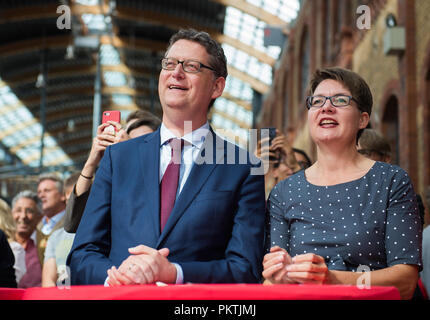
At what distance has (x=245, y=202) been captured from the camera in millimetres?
2658

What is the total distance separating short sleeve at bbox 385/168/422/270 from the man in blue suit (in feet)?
1.70

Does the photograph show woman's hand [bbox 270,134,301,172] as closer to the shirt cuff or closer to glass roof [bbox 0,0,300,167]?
the shirt cuff

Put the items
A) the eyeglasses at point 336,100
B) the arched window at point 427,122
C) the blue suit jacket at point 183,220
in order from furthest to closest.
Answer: the arched window at point 427,122 → the eyeglasses at point 336,100 → the blue suit jacket at point 183,220

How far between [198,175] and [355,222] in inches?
26.1

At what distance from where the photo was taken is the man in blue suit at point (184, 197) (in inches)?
98.8

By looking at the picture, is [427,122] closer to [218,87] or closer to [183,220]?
[218,87]

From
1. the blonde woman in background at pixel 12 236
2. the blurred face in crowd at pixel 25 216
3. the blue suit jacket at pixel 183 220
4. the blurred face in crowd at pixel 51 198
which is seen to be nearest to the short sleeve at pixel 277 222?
the blue suit jacket at pixel 183 220

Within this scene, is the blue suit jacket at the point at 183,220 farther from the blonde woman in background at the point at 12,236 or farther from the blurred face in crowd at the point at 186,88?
the blonde woman in background at the point at 12,236

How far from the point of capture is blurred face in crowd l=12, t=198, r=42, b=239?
6.32 m

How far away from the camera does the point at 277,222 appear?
2.82m

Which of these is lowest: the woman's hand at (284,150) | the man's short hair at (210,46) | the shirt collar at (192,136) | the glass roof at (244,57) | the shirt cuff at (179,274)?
the shirt cuff at (179,274)

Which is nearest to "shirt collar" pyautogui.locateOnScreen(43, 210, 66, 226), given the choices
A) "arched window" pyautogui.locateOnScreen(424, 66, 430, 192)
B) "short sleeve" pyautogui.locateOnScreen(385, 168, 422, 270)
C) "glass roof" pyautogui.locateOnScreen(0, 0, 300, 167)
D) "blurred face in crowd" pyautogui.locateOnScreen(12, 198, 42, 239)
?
"blurred face in crowd" pyautogui.locateOnScreen(12, 198, 42, 239)

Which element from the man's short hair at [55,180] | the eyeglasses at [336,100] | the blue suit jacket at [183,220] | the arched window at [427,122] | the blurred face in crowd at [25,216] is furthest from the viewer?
the arched window at [427,122]

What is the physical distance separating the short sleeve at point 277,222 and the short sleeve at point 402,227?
1.41ft
